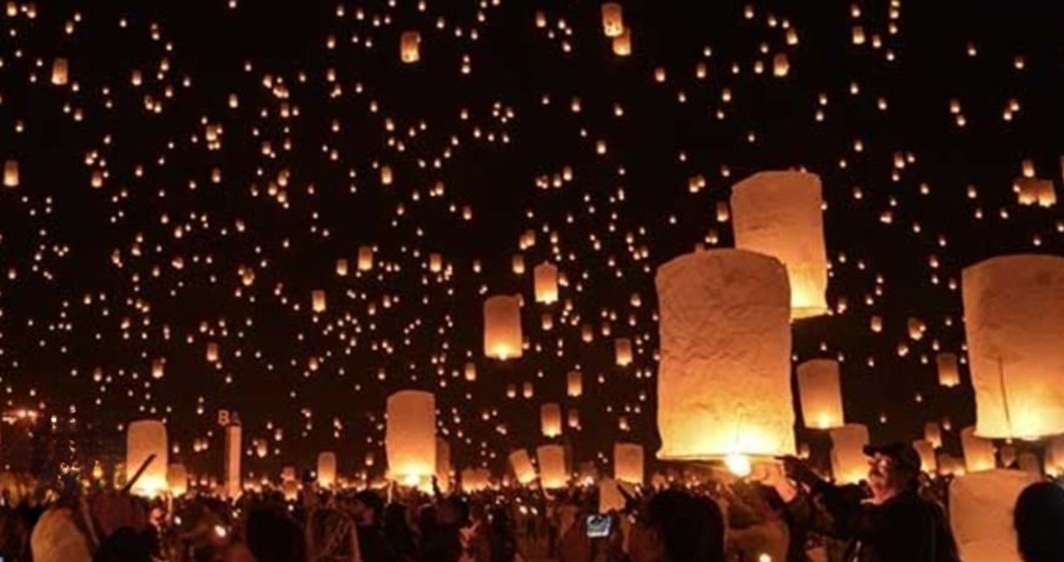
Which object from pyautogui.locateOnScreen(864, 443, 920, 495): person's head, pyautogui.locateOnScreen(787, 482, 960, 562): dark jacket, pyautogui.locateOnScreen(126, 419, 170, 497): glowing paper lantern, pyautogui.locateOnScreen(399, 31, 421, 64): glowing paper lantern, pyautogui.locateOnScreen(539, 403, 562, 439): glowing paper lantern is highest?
pyautogui.locateOnScreen(399, 31, 421, 64): glowing paper lantern

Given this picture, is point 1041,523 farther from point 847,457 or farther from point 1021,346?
point 847,457

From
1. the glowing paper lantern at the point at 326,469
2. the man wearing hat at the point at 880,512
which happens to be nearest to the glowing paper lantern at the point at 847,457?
the man wearing hat at the point at 880,512

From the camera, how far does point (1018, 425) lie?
6480mm

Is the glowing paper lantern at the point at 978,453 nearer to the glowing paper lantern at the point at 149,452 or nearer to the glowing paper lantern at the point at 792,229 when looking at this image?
the glowing paper lantern at the point at 149,452

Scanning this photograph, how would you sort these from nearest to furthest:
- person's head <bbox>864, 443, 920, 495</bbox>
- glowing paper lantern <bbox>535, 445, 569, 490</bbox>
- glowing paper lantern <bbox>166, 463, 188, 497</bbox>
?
person's head <bbox>864, 443, 920, 495</bbox> < glowing paper lantern <bbox>535, 445, 569, 490</bbox> < glowing paper lantern <bbox>166, 463, 188, 497</bbox>

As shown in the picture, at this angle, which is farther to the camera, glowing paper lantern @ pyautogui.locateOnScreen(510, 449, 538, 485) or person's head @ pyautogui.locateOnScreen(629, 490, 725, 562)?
glowing paper lantern @ pyautogui.locateOnScreen(510, 449, 538, 485)

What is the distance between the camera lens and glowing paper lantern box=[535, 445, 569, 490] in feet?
78.3

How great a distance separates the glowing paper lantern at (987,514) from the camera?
5.88m

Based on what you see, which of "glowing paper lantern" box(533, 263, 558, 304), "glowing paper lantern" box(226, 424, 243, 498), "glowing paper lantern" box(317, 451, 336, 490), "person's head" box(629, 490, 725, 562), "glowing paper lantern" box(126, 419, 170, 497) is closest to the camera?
"person's head" box(629, 490, 725, 562)

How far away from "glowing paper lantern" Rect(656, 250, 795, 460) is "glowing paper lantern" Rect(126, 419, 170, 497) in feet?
36.6

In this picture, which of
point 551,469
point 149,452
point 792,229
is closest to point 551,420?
point 551,469

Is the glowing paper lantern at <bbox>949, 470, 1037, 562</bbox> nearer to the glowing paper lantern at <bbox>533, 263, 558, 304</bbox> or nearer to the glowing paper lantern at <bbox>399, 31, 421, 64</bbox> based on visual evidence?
the glowing paper lantern at <bbox>399, 31, 421, 64</bbox>

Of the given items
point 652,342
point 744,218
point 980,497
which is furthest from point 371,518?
point 652,342

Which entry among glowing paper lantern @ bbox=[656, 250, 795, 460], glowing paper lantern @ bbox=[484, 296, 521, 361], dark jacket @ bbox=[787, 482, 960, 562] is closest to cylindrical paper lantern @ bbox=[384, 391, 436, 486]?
glowing paper lantern @ bbox=[484, 296, 521, 361]
